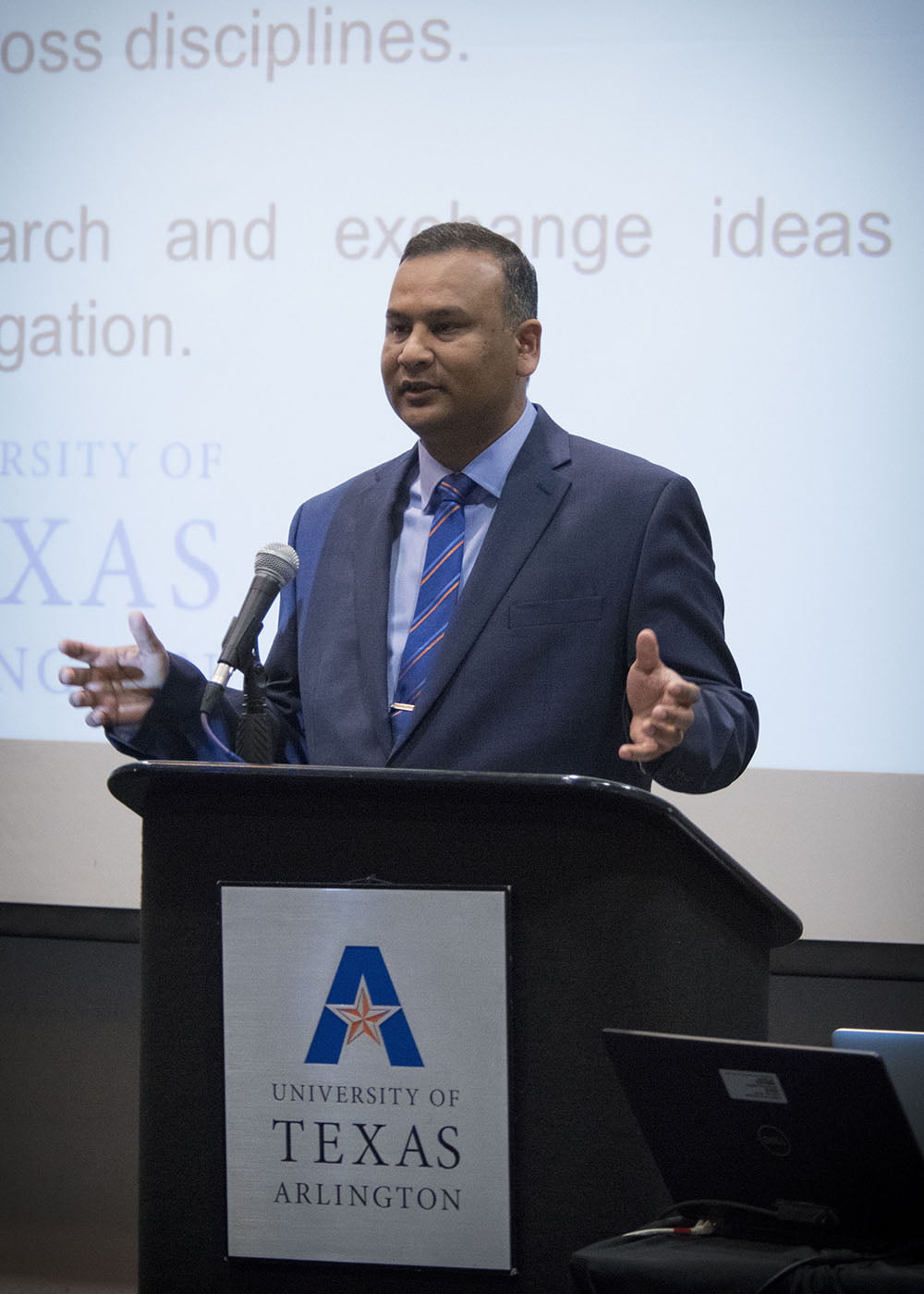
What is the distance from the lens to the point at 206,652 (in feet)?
10.6

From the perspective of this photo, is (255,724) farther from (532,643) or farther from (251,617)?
(532,643)

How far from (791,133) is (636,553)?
63.5 inches

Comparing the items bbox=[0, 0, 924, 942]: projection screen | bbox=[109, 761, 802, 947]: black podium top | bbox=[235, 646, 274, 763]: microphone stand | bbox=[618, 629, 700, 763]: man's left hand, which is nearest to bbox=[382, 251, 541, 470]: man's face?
bbox=[235, 646, 274, 763]: microphone stand

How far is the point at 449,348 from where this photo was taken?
6.36ft

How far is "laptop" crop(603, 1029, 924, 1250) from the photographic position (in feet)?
3.67

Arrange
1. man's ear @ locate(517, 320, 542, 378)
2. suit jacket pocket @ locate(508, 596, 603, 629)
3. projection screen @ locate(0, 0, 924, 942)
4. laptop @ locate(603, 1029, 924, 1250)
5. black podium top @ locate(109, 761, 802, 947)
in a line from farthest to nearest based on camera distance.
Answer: projection screen @ locate(0, 0, 924, 942), man's ear @ locate(517, 320, 542, 378), suit jacket pocket @ locate(508, 596, 603, 629), black podium top @ locate(109, 761, 802, 947), laptop @ locate(603, 1029, 924, 1250)

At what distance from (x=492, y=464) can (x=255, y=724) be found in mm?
604

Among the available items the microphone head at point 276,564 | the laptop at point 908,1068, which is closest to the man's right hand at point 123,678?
the microphone head at point 276,564

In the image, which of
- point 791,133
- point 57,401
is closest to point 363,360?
point 57,401

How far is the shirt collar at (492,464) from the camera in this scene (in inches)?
79.1

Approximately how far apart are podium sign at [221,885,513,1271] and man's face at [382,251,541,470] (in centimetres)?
86

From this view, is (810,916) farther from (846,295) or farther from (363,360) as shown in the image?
(363,360)

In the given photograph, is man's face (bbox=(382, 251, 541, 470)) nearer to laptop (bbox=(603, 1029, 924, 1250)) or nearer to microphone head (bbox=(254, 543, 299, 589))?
microphone head (bbox=(254, 543, 299, 589))

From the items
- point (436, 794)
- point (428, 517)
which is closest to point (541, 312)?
point (428, 517)
